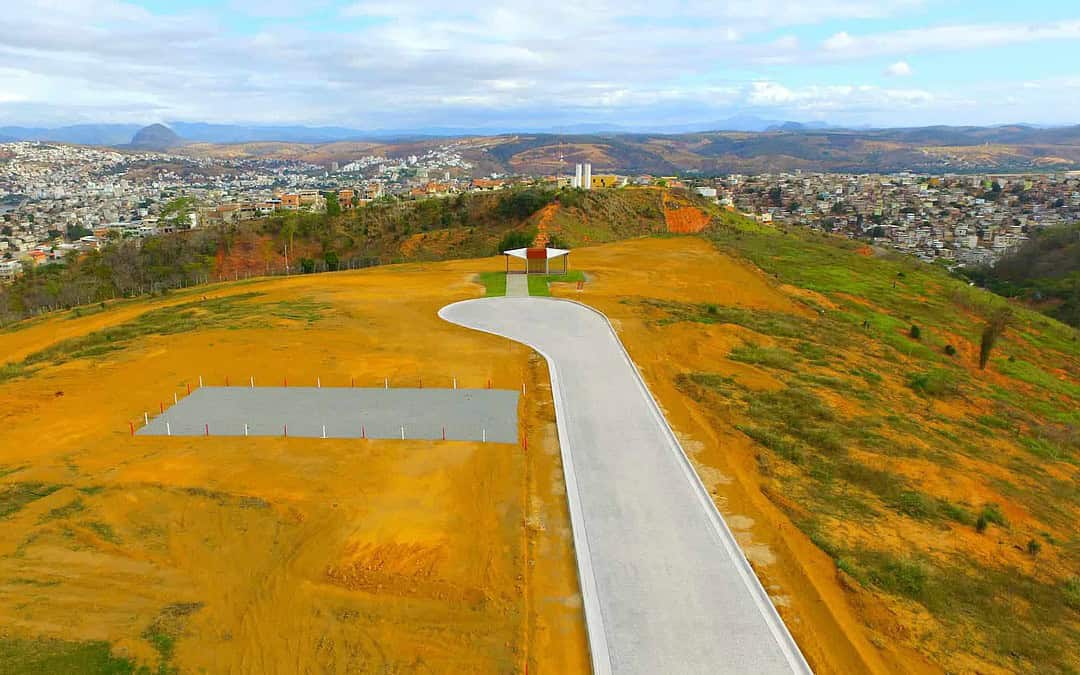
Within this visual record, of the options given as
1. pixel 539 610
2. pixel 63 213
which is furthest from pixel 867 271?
pixel 63 213

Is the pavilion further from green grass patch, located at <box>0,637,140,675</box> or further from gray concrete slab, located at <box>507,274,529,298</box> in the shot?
green grass patch, located at <box>0,637,140,675</box>

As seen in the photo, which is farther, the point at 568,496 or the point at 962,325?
the point at 962,325

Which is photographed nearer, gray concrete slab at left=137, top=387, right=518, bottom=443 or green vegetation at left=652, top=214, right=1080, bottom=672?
green vegetation at left=652, top=214, right=1080, bottom=672

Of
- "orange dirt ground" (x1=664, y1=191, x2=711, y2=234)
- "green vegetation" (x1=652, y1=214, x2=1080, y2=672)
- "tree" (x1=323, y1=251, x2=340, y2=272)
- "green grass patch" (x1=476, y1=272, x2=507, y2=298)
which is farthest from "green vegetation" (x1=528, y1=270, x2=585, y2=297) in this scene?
"orange dirt ground" (x1=664, y1=191, x2=711, y2=234)

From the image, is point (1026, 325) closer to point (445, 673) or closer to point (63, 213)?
point (445, 673)

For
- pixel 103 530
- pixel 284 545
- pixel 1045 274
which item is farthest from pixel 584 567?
pixel 1045 274

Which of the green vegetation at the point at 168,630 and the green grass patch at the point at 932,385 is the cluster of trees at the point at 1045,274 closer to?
the green grass patch at the point at 932,385
